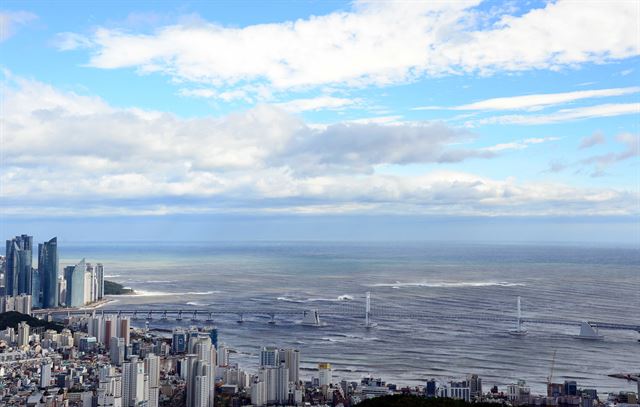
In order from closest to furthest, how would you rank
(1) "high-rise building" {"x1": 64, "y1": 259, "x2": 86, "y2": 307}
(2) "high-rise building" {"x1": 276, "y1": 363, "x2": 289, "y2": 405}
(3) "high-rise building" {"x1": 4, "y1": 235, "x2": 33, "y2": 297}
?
1. (2) "high-rise building" {"x1": 276, "y1": 363, "x2": 289, "y2": 405}
2. (3) "high-rise building" {"x1": 4, "y1": 235, "x2": 33, "y2": 297}
3. (1) "high-rise building" {"x1": 64, "y1": 259, "x2": 86, "y2": 307}

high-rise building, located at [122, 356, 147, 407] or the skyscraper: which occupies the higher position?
the skyscraper

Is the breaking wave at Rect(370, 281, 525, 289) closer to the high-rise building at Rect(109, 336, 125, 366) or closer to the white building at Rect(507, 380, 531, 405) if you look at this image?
the high-rise building at Rect(109, 336, 125, 366)

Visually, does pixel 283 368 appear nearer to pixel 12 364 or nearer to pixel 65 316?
pixel 12 364

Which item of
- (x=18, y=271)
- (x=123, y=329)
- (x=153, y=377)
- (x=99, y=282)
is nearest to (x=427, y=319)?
(x=123, y=329)

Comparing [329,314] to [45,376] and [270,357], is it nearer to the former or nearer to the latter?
[270,357]

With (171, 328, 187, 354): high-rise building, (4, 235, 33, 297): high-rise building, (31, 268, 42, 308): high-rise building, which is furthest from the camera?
(31, 268, 42, 308): high-rise building

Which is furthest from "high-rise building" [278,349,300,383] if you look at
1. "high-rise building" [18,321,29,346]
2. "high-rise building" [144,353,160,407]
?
"high-rise building" [18,321,29,346]

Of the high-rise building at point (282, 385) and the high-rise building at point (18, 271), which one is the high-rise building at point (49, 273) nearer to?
the high-rise building at point (18, 271)

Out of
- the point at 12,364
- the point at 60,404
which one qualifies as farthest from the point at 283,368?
the point at 12,364
